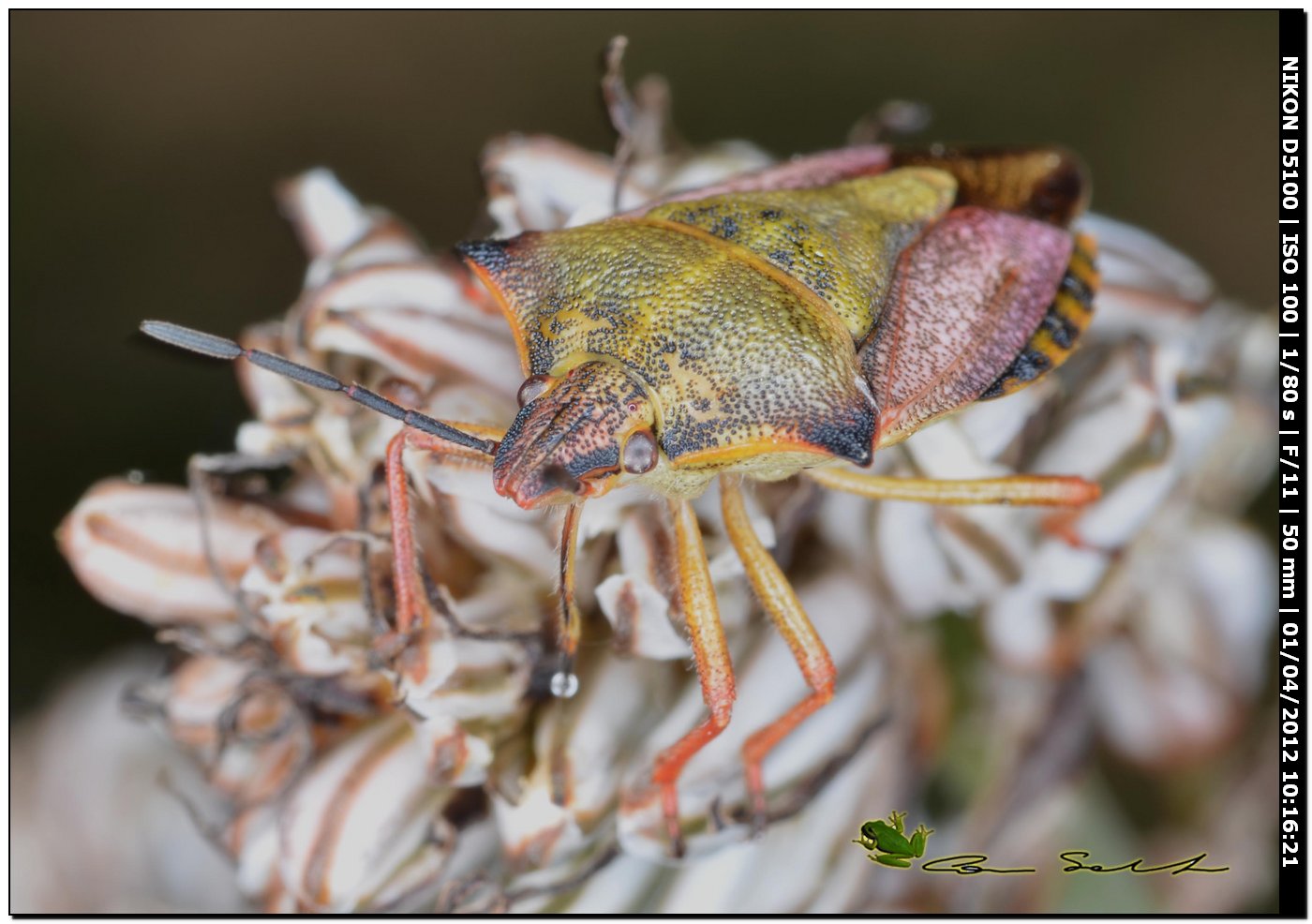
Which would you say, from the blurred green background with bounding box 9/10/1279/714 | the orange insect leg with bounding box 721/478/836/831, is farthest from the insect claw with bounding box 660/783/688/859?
the blurred green background with bounding box 9/10/1279/714

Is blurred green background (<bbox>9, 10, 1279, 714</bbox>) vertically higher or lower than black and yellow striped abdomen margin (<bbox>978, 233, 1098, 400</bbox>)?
higher

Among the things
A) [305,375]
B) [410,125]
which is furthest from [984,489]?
[410,125]

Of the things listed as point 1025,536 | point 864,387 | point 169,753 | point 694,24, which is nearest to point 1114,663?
point 1025,536

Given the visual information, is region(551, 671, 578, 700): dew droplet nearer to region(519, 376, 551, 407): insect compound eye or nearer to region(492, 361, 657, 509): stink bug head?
region(492, 361, 657, 509): stink bug head

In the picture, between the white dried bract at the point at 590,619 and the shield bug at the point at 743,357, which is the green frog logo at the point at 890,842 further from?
the shield bug at the point at 743,357

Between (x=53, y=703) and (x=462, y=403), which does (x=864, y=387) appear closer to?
(x=462, y=403)

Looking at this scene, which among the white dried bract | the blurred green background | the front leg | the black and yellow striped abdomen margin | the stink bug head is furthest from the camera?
the blurred green background
